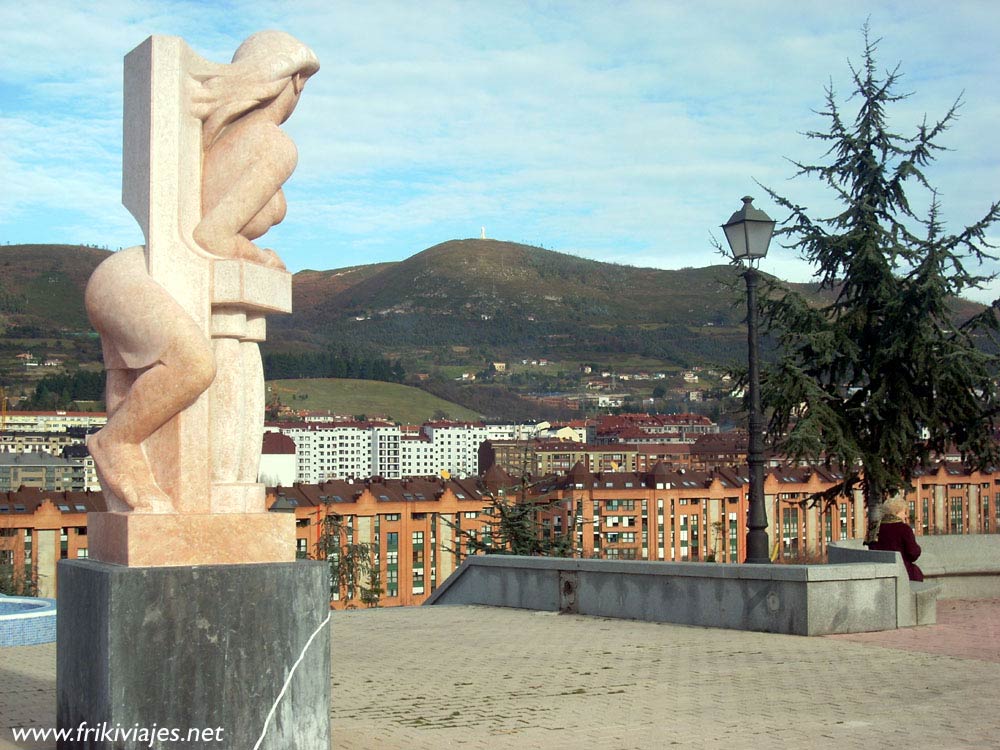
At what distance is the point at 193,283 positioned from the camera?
5.92 m

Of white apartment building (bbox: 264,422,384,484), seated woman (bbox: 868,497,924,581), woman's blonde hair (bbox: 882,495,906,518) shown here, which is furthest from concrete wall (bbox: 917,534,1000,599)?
white apartment building (bbox: 264,422,384,484)

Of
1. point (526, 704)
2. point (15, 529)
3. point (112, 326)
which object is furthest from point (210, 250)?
point (15, 529)

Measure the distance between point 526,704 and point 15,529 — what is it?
4621 centimetres

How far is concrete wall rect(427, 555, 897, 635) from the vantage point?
10.6 meters

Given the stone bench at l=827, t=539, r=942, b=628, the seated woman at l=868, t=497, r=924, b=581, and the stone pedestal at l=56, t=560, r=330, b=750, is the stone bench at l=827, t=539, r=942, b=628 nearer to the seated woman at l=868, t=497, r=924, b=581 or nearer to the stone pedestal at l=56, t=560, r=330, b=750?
the seated woman at l=868, t=497, r=924, b=581

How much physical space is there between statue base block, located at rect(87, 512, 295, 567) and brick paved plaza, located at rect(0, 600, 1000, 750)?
1.24 metres

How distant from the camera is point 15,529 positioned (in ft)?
160

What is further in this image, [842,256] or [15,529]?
[15,529]

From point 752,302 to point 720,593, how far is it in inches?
129

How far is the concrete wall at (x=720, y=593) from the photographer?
10586mm

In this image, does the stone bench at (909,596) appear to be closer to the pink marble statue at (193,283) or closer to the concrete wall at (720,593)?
the concrete wall at (720,593)

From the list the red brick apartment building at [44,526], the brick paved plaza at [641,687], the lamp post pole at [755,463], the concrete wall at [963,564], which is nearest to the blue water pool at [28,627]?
the brick paved plaza at [641,687]

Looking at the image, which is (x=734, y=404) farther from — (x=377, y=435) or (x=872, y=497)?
(x=377, y=435)

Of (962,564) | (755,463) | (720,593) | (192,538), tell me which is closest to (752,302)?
(755,463)
